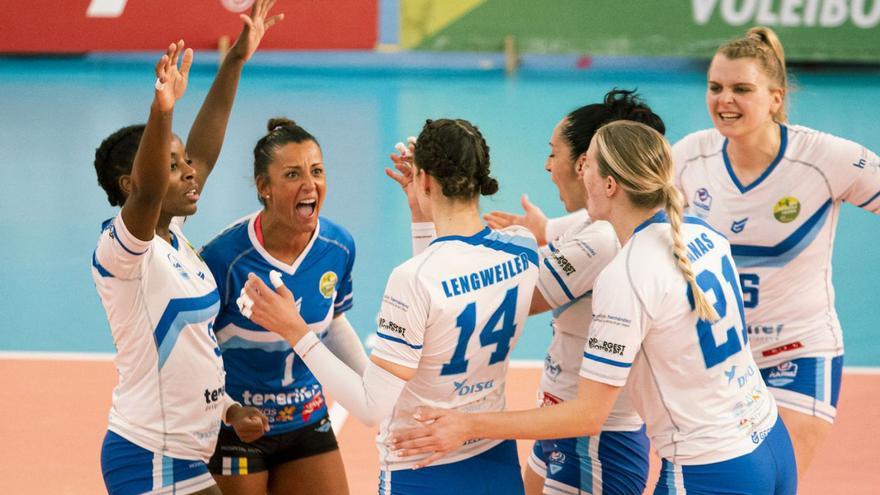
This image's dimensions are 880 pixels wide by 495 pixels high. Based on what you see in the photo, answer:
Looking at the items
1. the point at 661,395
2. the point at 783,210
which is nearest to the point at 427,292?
the point at 661,395

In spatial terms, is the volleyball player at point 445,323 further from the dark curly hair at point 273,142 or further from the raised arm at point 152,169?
the dark curly hair at point 273,142

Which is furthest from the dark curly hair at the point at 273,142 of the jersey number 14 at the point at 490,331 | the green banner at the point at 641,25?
the green banner at the point at 641,25

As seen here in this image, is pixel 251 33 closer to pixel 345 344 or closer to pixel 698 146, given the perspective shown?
pixel 345 344

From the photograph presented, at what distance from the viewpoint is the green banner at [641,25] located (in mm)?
17062

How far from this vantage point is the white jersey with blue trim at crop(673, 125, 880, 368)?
5.16m

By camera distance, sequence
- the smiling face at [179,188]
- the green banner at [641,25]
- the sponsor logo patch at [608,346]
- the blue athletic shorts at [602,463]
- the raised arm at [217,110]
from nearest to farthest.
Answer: the sponsor logo patch at [608,346] → the smiling face at [179,188] → the blue athletic shorts at [602,463] → the raised arm at [217,110] → the green banner at [641,25]

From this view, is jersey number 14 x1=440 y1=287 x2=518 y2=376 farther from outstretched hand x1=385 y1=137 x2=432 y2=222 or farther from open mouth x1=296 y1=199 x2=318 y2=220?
open mouth x1=296 y1=199 x2=318 y2=220

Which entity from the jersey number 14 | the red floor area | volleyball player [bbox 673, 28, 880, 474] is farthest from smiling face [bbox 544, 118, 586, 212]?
the red floor area

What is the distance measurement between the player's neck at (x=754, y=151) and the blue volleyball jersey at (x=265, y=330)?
188cm

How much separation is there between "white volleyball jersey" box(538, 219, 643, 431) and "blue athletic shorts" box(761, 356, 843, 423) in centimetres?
101

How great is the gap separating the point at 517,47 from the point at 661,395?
14263 millimetres

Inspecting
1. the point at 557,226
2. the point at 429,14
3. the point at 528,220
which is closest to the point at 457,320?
the point at 528,220

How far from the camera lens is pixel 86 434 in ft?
22.5

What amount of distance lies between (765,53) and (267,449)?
2.88m
